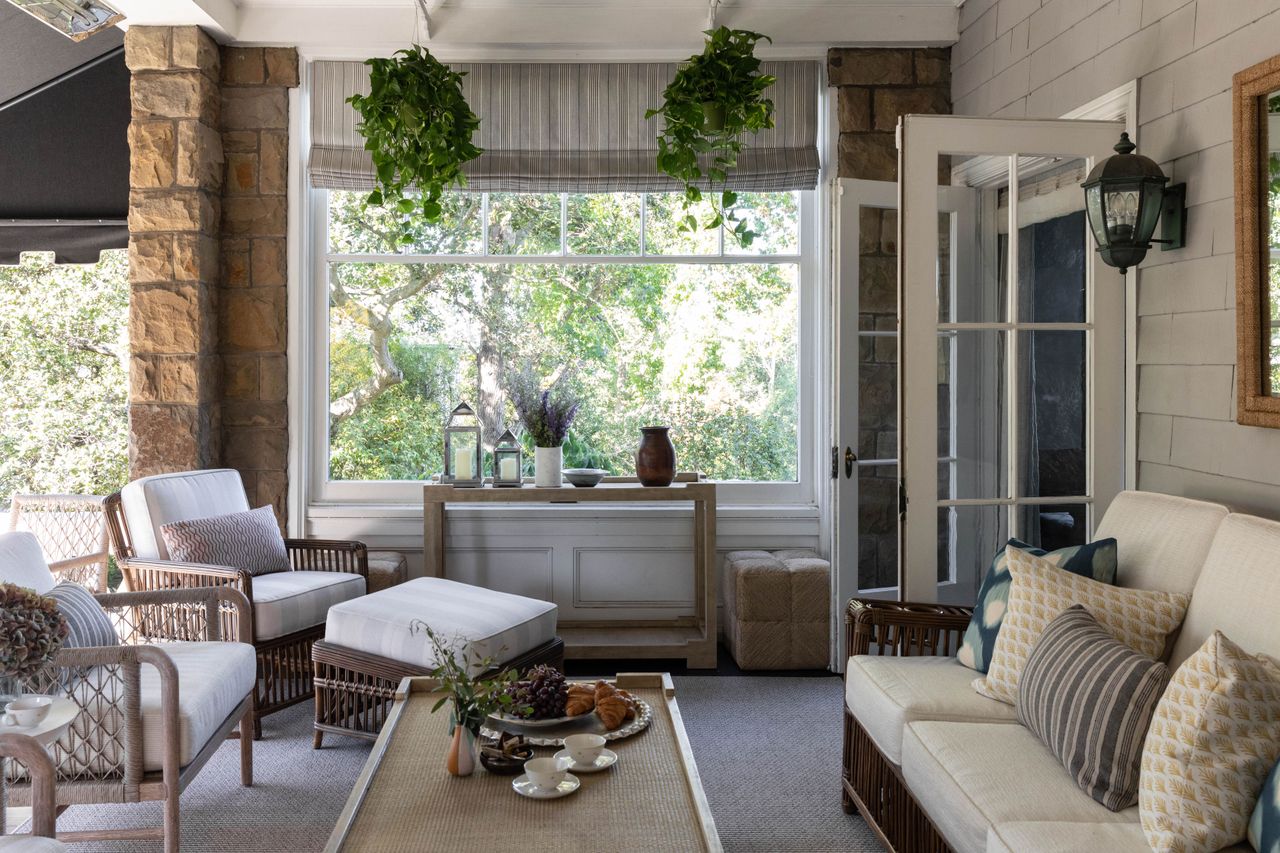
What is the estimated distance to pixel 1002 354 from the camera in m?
3.35

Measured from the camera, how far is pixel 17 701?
2.24 metres

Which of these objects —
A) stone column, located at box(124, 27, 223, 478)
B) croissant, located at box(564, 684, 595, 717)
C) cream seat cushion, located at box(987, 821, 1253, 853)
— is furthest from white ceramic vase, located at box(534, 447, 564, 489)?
cream seat cushion, located at box(987, 821, 1253, 853)

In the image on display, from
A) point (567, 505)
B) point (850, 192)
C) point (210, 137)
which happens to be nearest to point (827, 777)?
point (567, 505)

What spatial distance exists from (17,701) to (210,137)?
3.03 m

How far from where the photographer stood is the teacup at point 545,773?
7.17 ft

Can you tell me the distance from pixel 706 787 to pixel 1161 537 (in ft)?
4.98

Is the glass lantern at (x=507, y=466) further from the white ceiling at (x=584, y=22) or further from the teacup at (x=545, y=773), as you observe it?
the teacup at (x=545, y=773)

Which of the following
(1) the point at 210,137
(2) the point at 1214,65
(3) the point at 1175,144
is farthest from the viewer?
(1) the point at 210,137

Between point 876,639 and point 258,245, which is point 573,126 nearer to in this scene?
point 258,245

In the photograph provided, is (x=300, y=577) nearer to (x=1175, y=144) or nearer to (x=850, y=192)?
(x=850, y=192)

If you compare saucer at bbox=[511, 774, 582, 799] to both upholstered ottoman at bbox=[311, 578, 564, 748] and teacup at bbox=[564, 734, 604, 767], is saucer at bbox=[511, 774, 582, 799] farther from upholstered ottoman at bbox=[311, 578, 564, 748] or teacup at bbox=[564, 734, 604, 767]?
upholstered ottoman at bbox=[311, 578, 564, 748]

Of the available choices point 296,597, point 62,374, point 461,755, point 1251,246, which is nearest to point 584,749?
point 461,755

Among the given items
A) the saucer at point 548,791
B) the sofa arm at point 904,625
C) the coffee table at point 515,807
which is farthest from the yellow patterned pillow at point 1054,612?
the saucer at point 548,791

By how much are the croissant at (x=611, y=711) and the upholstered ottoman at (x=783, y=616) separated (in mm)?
1798
